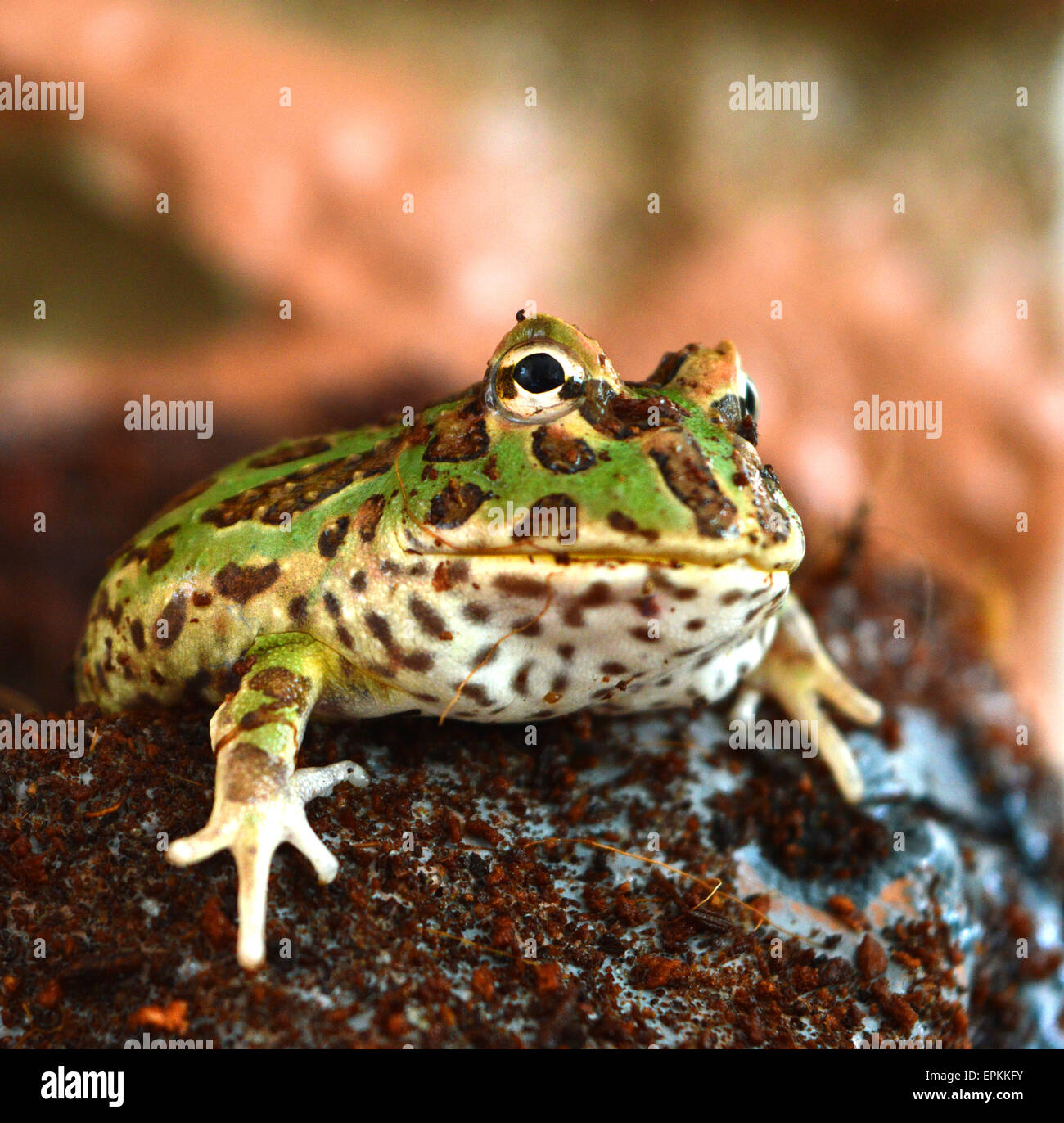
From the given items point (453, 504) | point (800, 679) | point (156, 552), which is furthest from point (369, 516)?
point (800, 679)

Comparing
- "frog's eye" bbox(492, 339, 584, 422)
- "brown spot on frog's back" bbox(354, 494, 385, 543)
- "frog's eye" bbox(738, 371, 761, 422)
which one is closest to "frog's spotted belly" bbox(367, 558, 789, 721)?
"brown spot on frog's back" bbox(354, 494, 385, 543)

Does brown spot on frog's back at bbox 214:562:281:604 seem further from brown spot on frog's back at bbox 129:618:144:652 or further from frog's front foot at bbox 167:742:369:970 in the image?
frog's front foot at bbox 167:742:369:970

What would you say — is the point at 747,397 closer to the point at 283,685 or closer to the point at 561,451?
the point at 561,451

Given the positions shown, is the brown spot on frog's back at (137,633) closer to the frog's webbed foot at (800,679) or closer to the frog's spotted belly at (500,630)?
the frog's spotted belly at (500,630)
